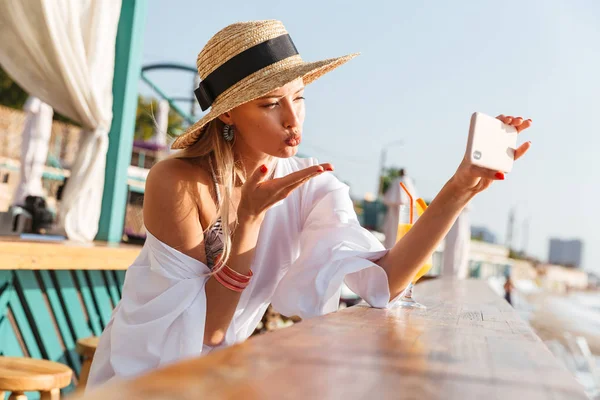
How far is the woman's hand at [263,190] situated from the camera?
4.46 ft

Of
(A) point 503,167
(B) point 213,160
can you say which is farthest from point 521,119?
A: (B) point 213,160

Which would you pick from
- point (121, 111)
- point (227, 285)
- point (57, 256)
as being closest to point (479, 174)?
point (227, 285)

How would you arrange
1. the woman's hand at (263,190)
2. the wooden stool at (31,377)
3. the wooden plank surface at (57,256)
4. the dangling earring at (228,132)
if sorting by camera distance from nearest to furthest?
the woman's hand at (263,190)
the dangling earring at (228,132)
the wooden stool at (31,377)
the wooden plank surface at (57,256)

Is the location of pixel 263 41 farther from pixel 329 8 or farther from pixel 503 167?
pixel 329 8

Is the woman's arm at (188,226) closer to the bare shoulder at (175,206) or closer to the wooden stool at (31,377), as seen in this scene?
the bare shoulder at (175,206)

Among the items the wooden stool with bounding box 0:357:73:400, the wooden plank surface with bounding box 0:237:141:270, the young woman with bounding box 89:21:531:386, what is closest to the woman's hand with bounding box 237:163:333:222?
the young woman with bounding box 89:21:531:386

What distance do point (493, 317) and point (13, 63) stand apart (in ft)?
10.9

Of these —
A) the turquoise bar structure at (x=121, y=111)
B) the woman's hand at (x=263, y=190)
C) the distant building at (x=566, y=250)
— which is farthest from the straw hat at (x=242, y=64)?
the distant building at (x=566, y=250)

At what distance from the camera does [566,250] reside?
15812 centimetres

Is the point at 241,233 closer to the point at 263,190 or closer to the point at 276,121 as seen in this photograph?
the point at 263,190

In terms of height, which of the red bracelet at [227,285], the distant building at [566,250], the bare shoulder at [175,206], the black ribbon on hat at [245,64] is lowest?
the distant building at [566,250]

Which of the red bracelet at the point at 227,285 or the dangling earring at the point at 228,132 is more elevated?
the dangling earring at the point at 228,132

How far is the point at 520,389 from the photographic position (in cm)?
63

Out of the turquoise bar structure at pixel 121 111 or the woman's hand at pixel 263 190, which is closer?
the woman's hand at pixel 263 190
